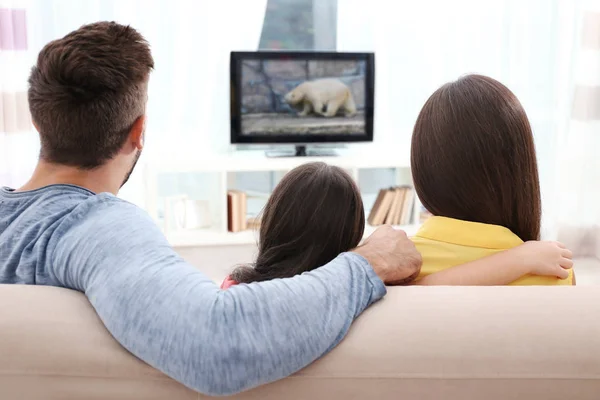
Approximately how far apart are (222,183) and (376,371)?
10.7ft

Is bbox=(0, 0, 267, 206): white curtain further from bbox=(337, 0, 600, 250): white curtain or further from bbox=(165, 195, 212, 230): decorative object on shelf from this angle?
bbox=(337, 0, 600, 250): white curtain

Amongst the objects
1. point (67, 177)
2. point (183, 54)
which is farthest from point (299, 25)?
point (67, 177)

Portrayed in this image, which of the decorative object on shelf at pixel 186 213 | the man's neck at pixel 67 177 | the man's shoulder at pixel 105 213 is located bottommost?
the decorative object on shelf at pixel 186 213

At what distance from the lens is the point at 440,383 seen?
3.34 feet

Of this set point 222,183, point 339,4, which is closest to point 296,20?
point 339,4

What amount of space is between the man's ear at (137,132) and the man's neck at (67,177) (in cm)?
8

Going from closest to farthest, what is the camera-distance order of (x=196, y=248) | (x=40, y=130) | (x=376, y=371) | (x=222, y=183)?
1. (x=376, y=371)
2. (x=40, y=130)
3. (x=222, y=183)
4. (x=196, y=248)

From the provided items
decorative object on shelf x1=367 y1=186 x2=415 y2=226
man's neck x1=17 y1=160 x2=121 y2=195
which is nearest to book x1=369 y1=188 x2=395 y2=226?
decorative object on shelf x1=367 y1=186 x2=415 y2=226

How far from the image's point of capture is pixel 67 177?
1328mm

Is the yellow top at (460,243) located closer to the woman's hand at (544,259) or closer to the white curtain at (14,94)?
the woman's hand at (544,259)

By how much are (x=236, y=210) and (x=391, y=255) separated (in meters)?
3.10

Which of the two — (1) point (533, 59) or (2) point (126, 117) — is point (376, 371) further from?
(1) point (533, 59)

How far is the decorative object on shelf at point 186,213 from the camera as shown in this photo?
4312 millimetres

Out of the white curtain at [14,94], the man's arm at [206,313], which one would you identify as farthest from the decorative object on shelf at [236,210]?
the man's arm at [206,313]
